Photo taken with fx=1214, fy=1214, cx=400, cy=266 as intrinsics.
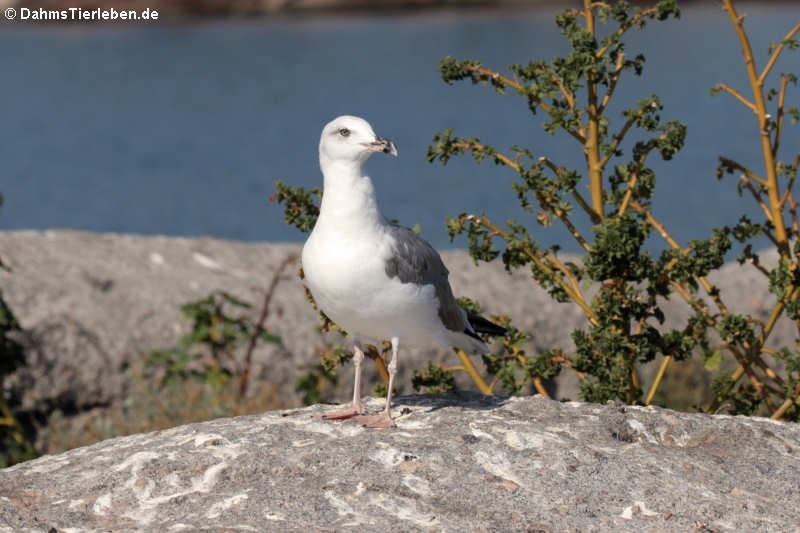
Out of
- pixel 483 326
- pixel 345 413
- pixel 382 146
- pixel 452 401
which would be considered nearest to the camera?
pixel 382 146

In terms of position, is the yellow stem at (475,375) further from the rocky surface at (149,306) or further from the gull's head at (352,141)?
the rocky surface at (149,306)

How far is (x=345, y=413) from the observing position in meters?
5.36

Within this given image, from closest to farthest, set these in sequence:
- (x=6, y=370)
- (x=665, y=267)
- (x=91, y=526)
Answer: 1. (x=91, y=526)
2. (x=665, y=267)
3. (x=6, y=370)

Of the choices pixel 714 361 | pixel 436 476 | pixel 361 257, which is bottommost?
pixel 436 476

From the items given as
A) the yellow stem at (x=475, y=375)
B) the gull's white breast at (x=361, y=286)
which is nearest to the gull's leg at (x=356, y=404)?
the gull's white breast at (x=361, y=286)

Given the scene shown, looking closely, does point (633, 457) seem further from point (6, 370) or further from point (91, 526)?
point (6, 370)

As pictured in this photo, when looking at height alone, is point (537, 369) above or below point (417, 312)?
below

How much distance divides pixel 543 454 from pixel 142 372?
14.2 feet

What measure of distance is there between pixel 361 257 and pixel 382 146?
18.0 inches

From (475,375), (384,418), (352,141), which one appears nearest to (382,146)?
(352,141)

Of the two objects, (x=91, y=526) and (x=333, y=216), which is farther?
(x=333, y=216)

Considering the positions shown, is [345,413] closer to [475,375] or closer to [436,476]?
[436,476]

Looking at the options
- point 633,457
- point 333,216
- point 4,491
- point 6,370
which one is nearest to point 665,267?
point 633,457

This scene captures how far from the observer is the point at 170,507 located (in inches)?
178
